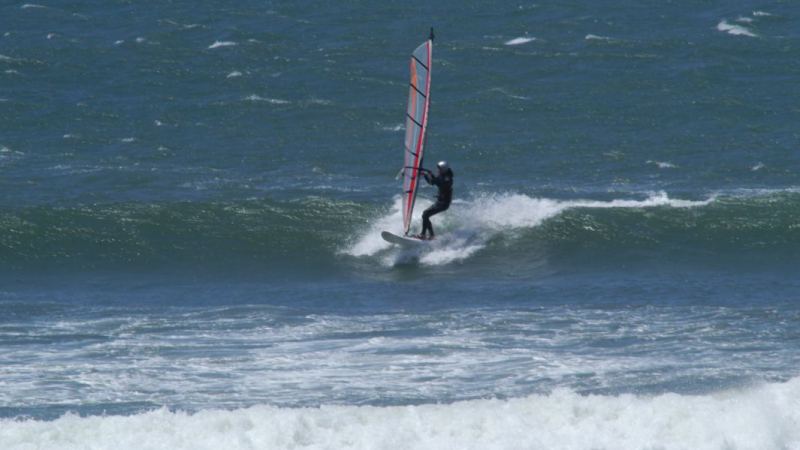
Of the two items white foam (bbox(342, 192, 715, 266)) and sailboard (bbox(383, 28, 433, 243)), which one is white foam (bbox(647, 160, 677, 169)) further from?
sailboard (bbox(383, 28, 433, 243))

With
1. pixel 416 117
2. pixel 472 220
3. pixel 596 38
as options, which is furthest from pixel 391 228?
pixel 596 38

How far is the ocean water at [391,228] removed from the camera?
16531 mm

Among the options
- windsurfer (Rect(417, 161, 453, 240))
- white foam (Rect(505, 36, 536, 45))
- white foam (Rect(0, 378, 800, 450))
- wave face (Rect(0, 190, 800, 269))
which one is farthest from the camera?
white foam (Rect(505, 36, 536, 45))

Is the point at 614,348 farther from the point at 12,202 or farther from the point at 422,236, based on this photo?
the point at 12,202

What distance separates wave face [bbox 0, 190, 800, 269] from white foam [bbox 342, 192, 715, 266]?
0.02 metres

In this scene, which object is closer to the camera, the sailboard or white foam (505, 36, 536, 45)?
the sailboard

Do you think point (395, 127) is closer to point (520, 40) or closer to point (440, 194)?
point (520, 40)

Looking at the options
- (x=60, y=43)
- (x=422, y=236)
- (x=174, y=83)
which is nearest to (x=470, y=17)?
(x=174, y=83)

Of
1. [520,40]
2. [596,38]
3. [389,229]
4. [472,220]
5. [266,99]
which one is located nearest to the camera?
[389,229]

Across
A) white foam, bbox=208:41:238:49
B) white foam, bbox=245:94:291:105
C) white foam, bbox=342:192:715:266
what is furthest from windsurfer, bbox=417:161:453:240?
white foam, bbox=208:41:238:49

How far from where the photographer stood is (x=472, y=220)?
25031 millimetres

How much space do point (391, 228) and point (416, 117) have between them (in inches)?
99.6

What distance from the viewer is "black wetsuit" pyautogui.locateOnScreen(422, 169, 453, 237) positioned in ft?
74.7

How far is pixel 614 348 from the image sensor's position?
60.5ft
